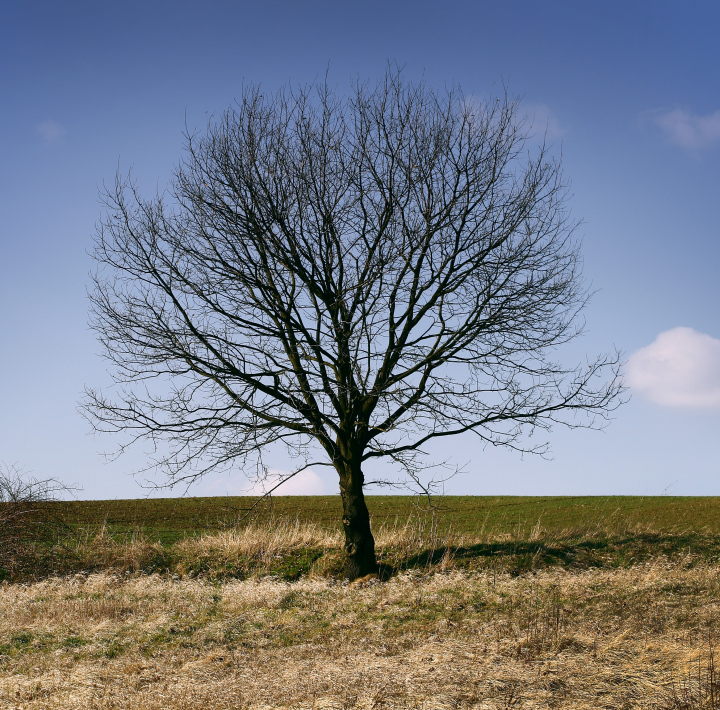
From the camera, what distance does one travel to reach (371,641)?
763 cm

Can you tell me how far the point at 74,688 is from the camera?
6484mm

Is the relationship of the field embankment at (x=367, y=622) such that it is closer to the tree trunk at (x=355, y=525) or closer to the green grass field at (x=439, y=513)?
the tree trunk at (x=355, y=525)

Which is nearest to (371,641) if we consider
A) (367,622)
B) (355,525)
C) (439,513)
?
(367,622)

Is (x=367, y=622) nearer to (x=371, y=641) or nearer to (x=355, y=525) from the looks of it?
(x=371, y=641)

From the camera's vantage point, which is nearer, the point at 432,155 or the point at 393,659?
the point at 393,659

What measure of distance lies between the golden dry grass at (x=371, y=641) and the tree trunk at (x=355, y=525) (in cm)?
57

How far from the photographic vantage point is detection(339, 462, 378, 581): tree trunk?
1180 centimetres

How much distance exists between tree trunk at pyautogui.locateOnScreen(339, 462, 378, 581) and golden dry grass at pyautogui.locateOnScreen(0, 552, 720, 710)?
573 millimetres

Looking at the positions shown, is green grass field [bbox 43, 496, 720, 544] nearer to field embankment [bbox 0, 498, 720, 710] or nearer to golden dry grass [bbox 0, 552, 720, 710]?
field embankment [bbox 0, 498, 720, 710]

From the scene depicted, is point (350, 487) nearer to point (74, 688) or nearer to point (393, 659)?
point (393, 659)

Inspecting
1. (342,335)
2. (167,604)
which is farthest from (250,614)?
(342,335)

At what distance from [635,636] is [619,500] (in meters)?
24.9

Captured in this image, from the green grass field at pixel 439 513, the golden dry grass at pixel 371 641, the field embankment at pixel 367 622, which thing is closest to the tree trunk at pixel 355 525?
the field embankment at pixel 367 622

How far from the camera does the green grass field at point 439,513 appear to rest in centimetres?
1834
